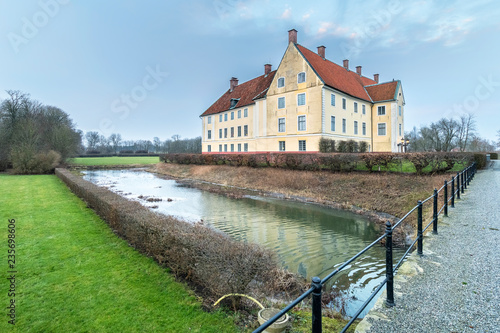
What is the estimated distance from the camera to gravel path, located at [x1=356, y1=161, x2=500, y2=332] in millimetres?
3025

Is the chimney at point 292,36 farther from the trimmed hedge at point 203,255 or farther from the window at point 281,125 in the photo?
the trimmed hedge at point 203,255

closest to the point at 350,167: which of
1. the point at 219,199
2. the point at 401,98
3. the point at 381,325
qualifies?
the point at 219,199

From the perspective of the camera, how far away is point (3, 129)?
1344 inches

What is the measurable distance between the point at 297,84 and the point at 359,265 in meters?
25.1

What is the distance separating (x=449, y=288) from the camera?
376 cm

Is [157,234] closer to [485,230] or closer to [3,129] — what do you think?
[485,230]

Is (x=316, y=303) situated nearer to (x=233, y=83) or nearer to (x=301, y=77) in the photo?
(x=301, y=77)

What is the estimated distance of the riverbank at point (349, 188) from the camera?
12172 mm

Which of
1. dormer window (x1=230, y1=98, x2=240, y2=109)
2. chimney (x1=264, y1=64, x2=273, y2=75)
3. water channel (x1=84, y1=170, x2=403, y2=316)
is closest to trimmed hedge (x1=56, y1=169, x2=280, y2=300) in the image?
water channel (x1=84, y1=170, x2=403, y2=316)

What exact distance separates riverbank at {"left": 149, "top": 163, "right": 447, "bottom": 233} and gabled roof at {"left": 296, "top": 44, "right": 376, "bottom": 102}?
1328 cm

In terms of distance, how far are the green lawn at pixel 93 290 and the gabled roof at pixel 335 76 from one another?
25436mm

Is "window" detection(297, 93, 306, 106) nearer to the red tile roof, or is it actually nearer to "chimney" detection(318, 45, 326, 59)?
"chimney" detection(318, 45, 326, 59)

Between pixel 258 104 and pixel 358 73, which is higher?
pixel 358 73

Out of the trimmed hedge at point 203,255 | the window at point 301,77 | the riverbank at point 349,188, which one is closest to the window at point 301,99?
the window at point 301,77
